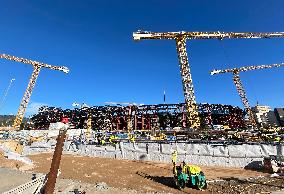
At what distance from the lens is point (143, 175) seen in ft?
57.9

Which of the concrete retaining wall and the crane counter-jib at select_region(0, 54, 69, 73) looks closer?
the concrete retaining wall

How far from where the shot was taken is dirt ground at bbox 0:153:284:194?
13.7 m

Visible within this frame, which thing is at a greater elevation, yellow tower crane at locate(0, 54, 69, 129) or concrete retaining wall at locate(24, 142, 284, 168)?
yellow tower crane at locate(0, 54, 69, 129)

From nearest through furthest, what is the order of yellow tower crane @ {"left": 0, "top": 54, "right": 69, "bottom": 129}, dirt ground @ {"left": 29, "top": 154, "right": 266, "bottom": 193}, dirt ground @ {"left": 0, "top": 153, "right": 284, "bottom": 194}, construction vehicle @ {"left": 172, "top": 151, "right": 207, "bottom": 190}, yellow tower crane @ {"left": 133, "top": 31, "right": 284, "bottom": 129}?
construction vehicle @ {"left": 172, "top": 151, "right": 207, "bottom": 190} → dirt ground @ {"left": 0, "top": 153, "right": 284, "bottom": 194} → dirt ground @ {"left": 29, "top": 154, "right": 266, "bottom": 193} → yellow tower crane @ {"left": 133, "top": 31, "right": 284, "bottom": 129} → yellow tower crane @ {"left": 0, "top": 54, "right": 69, "bottom": 129}

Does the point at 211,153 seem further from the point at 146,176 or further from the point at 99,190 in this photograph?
the point at 99,190

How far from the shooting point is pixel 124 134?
97.9ft

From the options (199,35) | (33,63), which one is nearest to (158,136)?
(199,35)

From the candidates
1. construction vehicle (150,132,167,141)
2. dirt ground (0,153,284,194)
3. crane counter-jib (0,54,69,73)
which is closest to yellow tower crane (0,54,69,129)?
crane counter-jib (0,54,69,73)

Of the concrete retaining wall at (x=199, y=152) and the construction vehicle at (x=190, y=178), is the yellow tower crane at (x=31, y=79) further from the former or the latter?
the construction vehicle at (x=190, y=178)

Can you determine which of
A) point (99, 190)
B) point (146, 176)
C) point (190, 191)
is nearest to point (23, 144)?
point (146, 176)

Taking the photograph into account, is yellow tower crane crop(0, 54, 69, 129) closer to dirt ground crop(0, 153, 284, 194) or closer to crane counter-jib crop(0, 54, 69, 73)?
crane counter-jib crop(0, 54, 69, 73)

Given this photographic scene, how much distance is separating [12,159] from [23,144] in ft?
32.2

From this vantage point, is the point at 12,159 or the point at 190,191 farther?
the point at 12,159

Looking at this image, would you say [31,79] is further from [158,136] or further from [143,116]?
[158,136]
